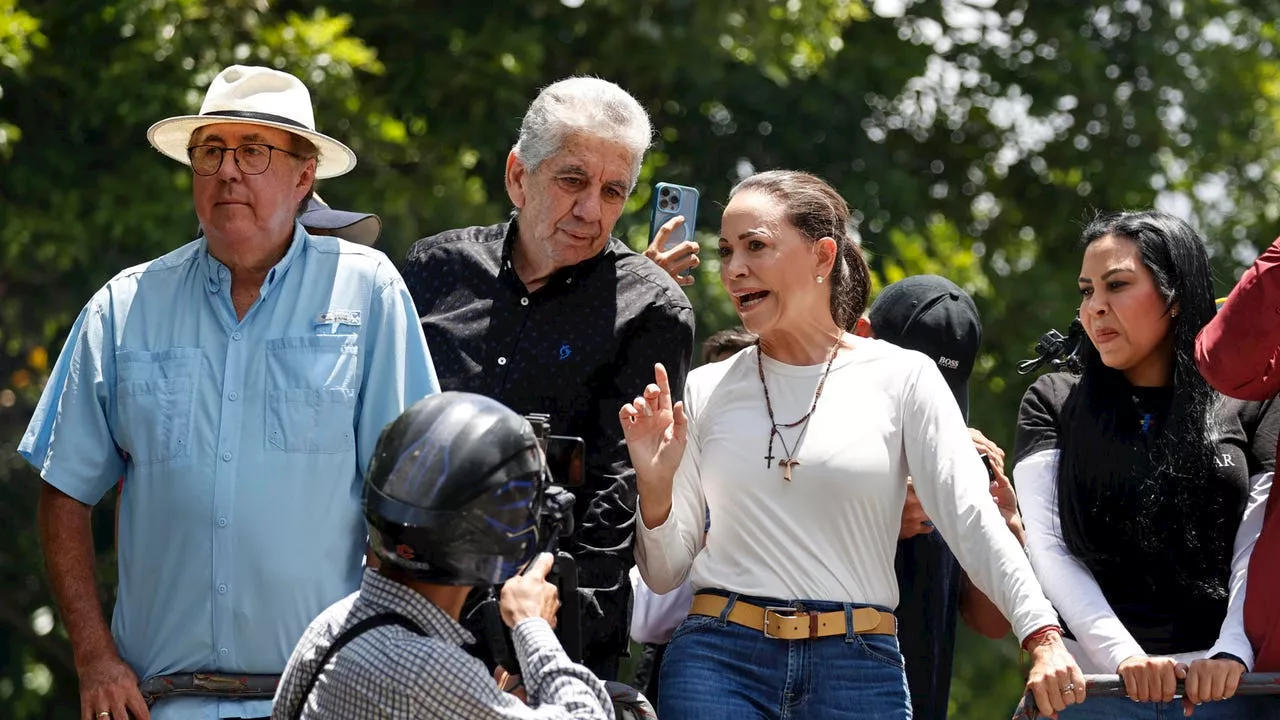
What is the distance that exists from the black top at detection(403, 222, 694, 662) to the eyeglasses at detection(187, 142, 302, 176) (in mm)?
A: 573

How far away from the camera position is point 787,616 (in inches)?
169

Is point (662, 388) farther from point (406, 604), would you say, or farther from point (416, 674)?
point (416, 674)

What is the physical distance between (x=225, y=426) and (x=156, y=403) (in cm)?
18

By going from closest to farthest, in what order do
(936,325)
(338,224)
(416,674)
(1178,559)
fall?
(416,674) < (1178,559) < (936,325) < (338,224)

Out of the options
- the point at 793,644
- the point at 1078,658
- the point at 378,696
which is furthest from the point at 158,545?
the point at 1078,658

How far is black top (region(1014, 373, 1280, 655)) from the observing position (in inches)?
179

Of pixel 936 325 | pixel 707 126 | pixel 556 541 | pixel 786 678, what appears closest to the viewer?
pixel 556 541

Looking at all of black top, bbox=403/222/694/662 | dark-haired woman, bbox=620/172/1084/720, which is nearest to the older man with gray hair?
black top, bbox=403/222/694/662

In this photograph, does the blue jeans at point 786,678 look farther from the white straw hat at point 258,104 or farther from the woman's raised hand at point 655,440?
the white straw hat at point 258,104

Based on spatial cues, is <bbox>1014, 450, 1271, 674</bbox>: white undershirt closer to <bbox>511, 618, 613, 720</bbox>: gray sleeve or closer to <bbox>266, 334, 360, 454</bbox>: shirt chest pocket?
<bbox>511, 618, 613, 720</bbox>: gray sleeve

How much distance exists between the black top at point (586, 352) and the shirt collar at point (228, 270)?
1.48ft

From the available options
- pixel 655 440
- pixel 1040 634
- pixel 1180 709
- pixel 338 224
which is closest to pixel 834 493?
pixel 655 440

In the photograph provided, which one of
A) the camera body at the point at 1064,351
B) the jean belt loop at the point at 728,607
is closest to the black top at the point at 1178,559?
the camera body at the point at 1064,351

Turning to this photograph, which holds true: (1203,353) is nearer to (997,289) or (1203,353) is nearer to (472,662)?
(472,662)
